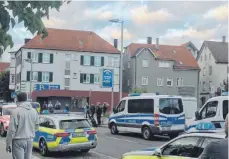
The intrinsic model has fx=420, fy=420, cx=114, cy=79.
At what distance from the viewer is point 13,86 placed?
73.2 meters

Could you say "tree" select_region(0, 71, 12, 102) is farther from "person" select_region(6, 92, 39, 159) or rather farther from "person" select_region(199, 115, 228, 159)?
"person" select_region(199, 115, 228, 159)

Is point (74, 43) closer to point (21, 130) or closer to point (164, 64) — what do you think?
point (164, 64)

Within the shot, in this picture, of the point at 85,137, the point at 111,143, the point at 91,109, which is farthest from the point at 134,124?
the point at 91,109

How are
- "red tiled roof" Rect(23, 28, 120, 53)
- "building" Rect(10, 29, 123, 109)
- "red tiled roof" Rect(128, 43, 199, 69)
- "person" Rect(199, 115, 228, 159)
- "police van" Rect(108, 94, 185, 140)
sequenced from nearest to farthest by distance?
"person" Rect(199, 115, 228, 159)
"police van" Rect(108, 94, 185, 140)
"building" Rect(10, 29, 123, 109)
"red tiled roof" Rect(23, 28, 120, 53)
"red tiled roof" Rect(128, 43, 199, 69)

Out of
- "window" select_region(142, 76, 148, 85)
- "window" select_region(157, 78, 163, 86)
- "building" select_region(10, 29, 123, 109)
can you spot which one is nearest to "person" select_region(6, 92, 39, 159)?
"building" select_region(10, 29, 123, 109)

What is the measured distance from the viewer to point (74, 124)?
13242 mm

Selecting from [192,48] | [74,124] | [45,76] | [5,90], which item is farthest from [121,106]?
[192,48]

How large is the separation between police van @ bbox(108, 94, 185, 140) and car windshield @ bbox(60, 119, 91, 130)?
19.6 ft

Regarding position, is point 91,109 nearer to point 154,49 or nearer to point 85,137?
point 85,137

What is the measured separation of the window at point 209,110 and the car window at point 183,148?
880cm

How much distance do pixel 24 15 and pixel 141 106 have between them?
15.7m

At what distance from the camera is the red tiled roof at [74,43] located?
2598 inches

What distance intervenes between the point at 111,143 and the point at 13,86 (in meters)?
58.6

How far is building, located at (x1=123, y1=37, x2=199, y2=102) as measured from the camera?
226 feet
